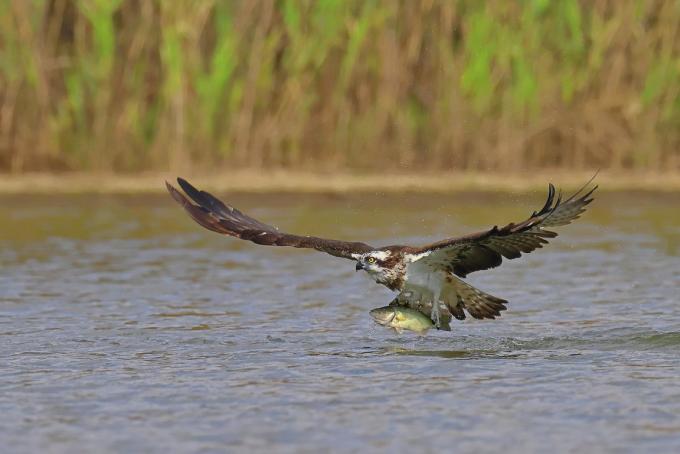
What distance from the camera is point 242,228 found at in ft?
25.4

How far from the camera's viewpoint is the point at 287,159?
12727 mm

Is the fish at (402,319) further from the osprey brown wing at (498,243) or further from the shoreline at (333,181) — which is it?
the shoreline at (333,181)

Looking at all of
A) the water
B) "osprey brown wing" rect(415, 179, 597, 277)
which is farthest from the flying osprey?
the water

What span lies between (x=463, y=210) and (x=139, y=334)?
191 inches

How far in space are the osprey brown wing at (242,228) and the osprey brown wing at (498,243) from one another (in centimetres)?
41

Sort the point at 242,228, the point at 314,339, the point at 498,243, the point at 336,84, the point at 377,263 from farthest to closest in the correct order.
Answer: the point at 336,84 < the point at 242,228 < the point at 314,339 < the point at 377,263 < the point at 498,243

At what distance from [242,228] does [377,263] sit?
0.83 m

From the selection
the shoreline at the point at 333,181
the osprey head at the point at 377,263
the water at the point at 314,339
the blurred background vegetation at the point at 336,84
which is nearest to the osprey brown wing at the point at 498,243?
the osprey head at the point at 377,263

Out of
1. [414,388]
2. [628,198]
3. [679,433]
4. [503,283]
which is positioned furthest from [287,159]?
[679,433]

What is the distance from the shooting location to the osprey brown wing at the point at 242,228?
738cm

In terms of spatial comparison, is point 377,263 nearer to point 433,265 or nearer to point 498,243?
point 433,265

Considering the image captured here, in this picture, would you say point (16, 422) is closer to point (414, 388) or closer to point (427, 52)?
point (414, 388)

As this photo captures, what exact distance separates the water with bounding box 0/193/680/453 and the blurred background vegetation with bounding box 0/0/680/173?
0.49m

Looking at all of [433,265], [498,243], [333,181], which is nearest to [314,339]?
[433,265]
